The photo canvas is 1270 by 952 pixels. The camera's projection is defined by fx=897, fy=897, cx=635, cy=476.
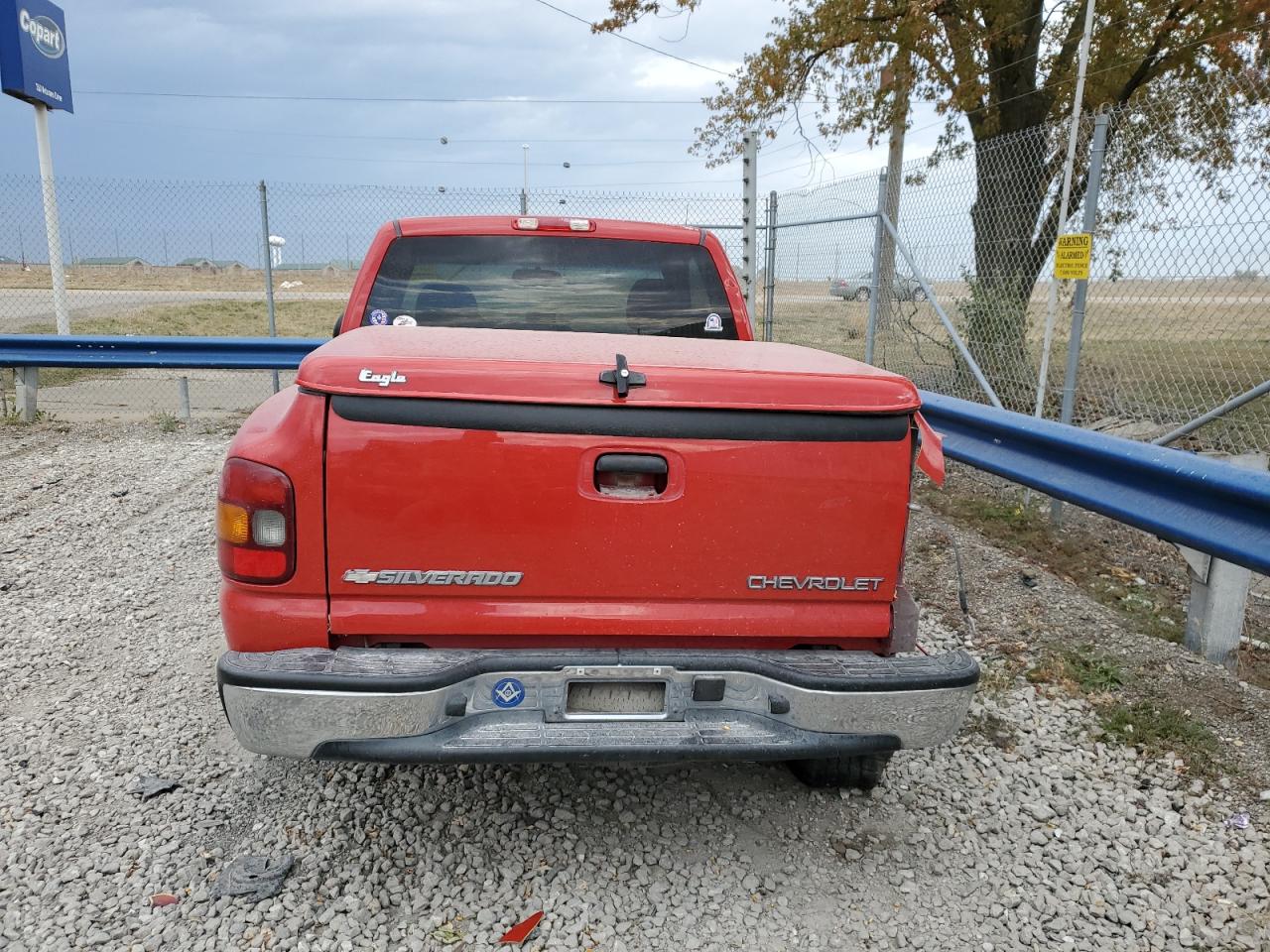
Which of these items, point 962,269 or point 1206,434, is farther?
point 962,269

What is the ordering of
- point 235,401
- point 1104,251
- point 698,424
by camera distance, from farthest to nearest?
1. point 235,401
2. point 1104,251
3. point 698,424

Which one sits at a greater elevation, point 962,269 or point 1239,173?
point 1239,173

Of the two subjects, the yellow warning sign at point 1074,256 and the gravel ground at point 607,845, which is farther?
the yellow warning sign at point 1074,256

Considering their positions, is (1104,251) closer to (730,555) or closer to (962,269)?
(962,269)

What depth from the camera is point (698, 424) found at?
2434mm

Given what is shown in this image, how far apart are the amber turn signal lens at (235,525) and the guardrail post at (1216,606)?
3696mm

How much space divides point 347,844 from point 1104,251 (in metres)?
6.21

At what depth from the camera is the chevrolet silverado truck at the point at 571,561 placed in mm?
2328

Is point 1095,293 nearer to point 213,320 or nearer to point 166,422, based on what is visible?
point 166,422

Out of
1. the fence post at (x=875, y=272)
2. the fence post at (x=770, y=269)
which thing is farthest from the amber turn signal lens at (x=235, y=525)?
the fence post at (x=770, y=269)

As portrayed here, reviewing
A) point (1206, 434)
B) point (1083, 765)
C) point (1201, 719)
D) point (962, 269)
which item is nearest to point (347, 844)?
point (1083, 765)

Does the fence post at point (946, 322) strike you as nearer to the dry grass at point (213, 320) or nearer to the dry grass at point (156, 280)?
the dry grass at point (213, 320)

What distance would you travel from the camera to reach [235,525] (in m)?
2.38

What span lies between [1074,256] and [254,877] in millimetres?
5579
